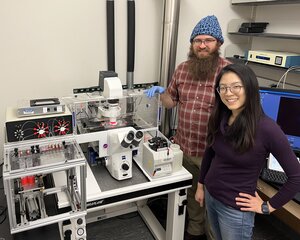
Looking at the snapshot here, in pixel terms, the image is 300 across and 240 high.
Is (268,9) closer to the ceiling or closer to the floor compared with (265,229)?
closer to the ceiling

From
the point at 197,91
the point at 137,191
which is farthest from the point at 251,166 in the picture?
the point at 197,91

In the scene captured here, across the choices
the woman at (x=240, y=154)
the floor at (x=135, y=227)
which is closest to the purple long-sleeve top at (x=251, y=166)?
the woman at (x=240, y=154)

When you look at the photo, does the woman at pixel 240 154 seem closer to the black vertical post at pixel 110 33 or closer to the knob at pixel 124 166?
the knob at pixel 124 166

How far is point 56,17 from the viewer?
2057mm

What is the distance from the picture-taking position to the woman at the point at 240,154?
1161 mm

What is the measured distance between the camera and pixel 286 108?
1776 millimetres

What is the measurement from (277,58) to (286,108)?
606 mm

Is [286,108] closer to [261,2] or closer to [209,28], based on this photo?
[209,28]

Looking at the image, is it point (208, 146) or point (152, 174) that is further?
point (152, 174)

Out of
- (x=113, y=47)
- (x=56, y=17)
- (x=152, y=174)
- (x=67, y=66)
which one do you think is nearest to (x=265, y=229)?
(x=152, y=174)

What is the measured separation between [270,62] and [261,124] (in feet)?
4.26

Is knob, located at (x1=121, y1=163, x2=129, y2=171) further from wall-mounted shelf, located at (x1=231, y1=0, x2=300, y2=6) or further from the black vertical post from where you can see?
wall-mounted shelf, located at (x1=231, y1=0, x2=300, y2=6)

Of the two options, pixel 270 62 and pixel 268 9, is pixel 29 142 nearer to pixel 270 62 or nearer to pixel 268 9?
pixel 270 62

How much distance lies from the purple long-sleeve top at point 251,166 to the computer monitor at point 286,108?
637 mm
